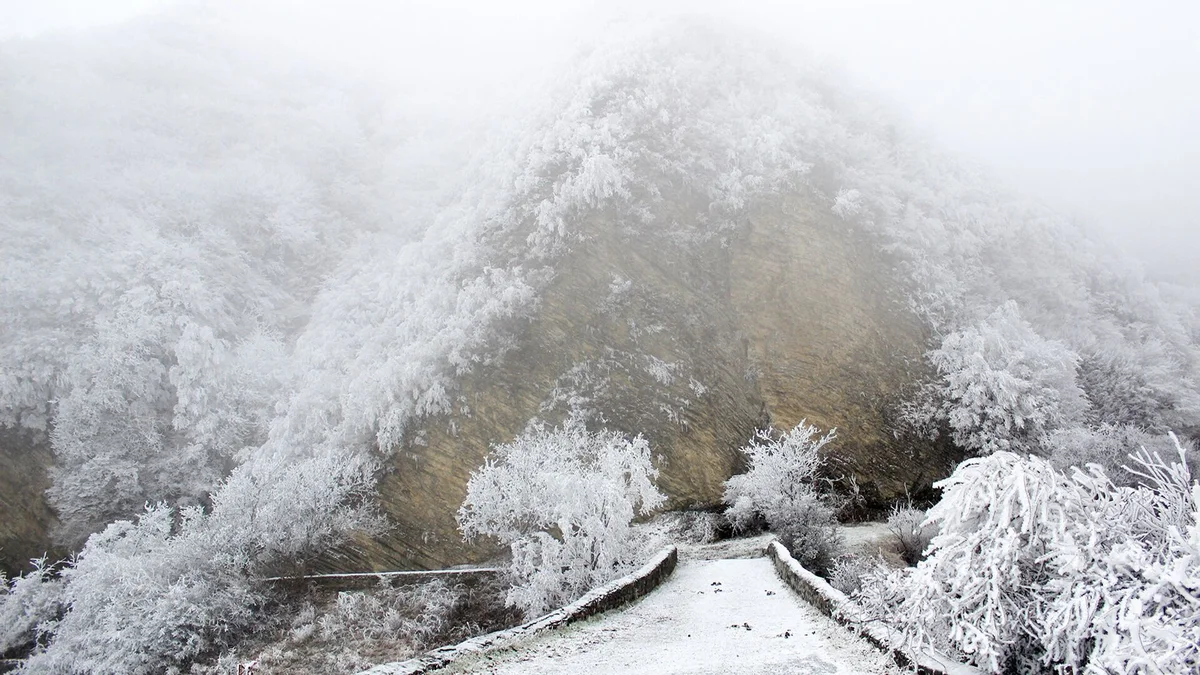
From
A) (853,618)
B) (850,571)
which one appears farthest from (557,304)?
(853,618)

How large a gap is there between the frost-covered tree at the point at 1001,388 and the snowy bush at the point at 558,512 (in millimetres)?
12912

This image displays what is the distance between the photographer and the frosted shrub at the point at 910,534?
18.4 meters

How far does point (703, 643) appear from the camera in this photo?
1062cm

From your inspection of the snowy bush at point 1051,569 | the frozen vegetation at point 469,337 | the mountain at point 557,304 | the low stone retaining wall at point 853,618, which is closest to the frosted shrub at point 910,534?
the frozen vegetation at point 469,337

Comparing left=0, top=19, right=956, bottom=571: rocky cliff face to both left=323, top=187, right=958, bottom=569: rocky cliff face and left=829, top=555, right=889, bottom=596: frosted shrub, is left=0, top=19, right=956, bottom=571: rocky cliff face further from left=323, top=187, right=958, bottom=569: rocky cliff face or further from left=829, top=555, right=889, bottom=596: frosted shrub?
left=829, top=555, right=889, bottom=596: frosted shrub

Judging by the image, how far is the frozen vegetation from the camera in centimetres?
703

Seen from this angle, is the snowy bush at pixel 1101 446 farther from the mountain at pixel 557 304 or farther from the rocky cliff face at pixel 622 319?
the rocky cliff face at pixel 622 319

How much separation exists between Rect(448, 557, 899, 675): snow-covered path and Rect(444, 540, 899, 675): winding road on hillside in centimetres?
1

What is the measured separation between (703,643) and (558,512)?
630 cm

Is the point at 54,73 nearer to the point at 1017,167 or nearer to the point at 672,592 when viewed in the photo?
the point at 672,592

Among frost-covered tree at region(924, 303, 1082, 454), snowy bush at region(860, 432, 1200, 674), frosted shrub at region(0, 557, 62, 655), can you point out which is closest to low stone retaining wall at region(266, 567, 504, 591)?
frosted shrub at region(0, 557, 62, 655)

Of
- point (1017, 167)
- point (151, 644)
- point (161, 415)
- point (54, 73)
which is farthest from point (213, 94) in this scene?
point (1017, 167)

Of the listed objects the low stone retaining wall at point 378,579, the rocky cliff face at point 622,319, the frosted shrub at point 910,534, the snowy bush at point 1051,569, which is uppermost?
the rocky cliff face at point 622,319

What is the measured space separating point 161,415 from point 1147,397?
1584 inches
